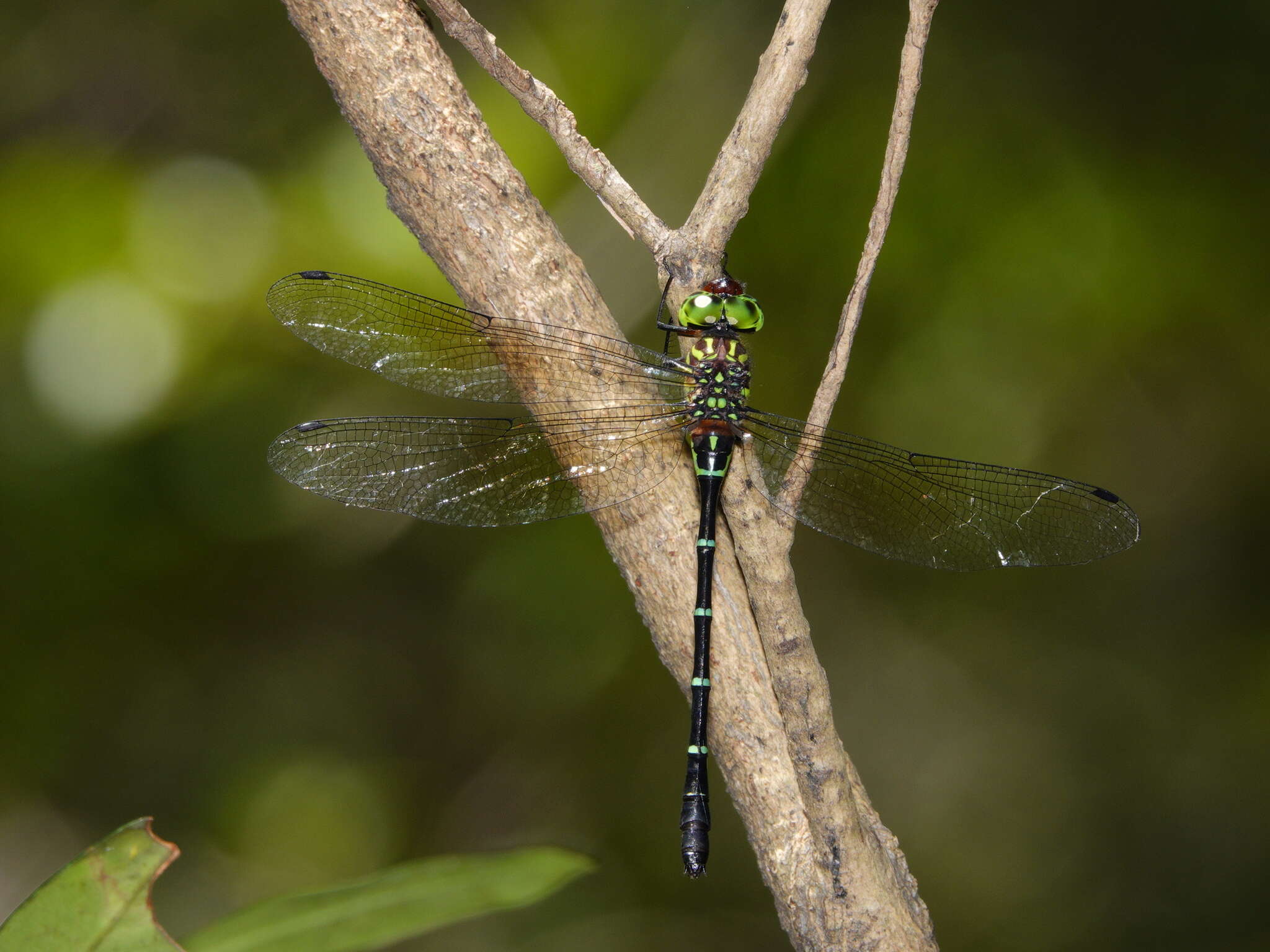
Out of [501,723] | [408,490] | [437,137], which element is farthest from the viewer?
[501,723]

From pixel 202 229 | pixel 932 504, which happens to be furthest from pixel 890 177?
pixel 202 229

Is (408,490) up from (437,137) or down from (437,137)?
down

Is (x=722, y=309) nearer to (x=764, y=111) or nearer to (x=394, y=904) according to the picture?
(x=764, y=111)

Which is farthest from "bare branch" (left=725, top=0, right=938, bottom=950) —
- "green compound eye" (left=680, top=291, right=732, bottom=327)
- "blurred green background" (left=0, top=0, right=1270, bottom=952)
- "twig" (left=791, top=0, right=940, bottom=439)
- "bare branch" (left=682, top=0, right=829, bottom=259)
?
"blurred green background" (left=0, top=0, right=1270, bottom=952)

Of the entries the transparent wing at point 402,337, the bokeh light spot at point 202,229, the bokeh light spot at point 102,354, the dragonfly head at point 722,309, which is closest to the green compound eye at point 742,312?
the dragonfly head at point 722,309

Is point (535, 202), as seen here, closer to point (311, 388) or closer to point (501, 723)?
point (311, 388)

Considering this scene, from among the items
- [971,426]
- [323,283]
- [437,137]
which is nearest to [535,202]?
[437,137]

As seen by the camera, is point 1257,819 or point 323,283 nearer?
point 323,283
